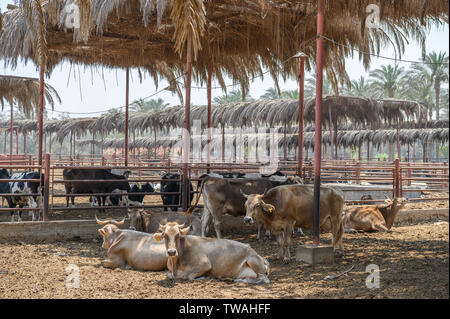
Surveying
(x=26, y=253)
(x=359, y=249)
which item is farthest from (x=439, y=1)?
(x=26, y=253)

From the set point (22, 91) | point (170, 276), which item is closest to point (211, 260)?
point (170, 276)

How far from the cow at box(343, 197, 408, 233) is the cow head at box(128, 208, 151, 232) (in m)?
3.84

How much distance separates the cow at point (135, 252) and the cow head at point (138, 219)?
148cm

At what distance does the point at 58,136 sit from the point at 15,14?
22590 mm

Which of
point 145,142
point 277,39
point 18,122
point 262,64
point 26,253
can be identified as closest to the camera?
point 26,253

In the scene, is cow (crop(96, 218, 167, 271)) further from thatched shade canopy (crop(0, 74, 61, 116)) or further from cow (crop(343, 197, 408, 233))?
thatched shade canopy (crop(0, 74, 61, 116))

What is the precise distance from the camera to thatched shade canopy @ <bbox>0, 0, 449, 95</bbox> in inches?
345

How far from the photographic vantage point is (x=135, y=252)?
6531 millimetres

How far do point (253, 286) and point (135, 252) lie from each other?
1.86m

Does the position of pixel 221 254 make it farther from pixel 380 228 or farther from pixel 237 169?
pixel 237 169

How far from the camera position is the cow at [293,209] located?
7.05 metres

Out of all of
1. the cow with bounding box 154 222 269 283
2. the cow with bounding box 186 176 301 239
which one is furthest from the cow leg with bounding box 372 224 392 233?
the cow with bounding box 154 222 269 283

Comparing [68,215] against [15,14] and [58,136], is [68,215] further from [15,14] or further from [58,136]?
[58,136]

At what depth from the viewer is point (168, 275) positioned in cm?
594
